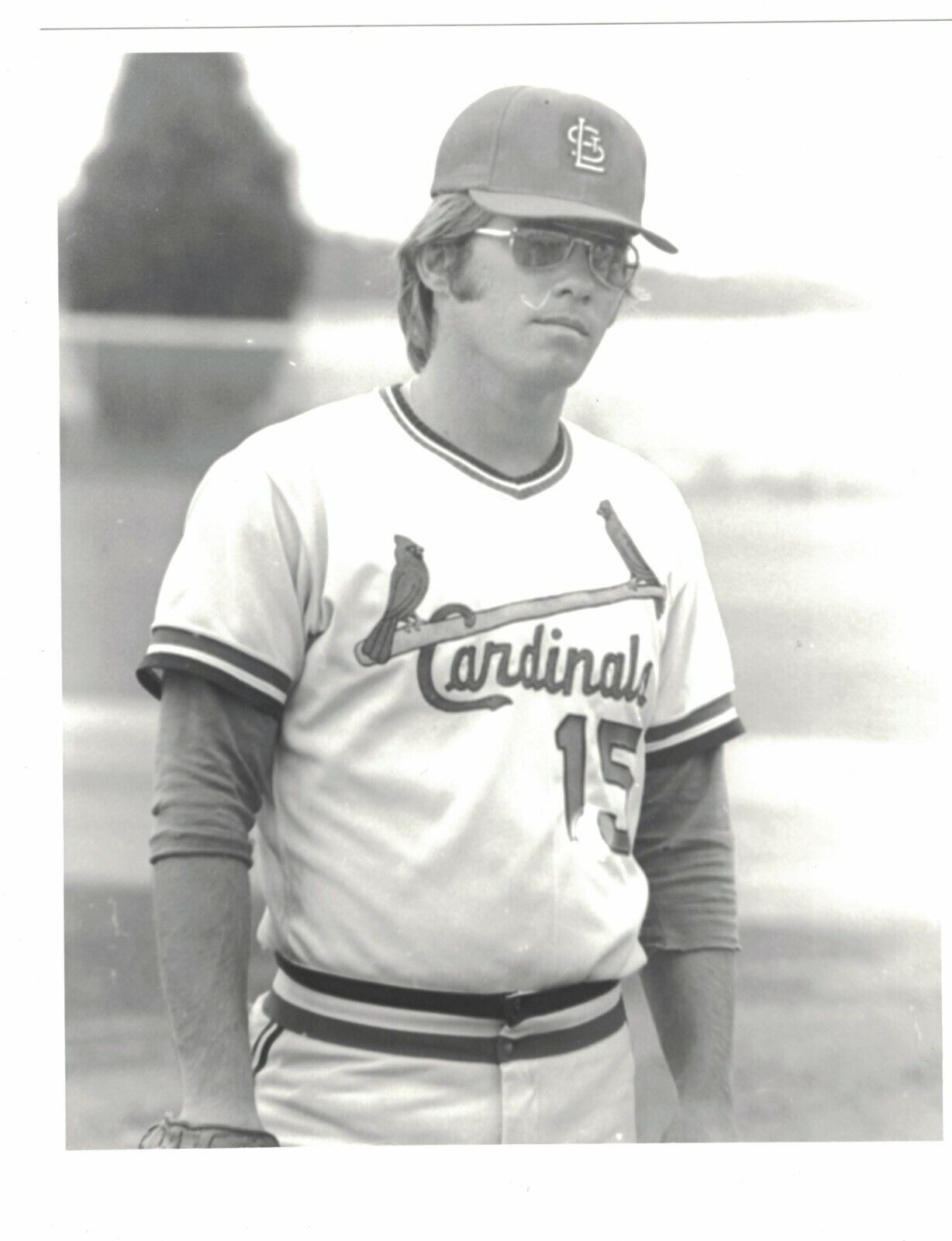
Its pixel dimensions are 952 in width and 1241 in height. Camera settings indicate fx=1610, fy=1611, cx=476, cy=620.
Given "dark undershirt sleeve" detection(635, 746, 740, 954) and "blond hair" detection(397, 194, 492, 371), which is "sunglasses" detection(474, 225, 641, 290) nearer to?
"blond hair" detection(397, 194, 492, 371)

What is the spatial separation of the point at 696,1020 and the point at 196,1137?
78 centimetres

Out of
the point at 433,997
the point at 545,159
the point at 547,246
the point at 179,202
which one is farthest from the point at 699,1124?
the point at 179,202

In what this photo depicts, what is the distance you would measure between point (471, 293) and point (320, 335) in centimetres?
28

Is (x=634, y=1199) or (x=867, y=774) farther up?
(x=867, y=774)

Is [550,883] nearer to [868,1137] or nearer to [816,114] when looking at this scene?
[868,1137]

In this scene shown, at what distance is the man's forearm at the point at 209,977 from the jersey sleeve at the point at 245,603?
26 centimetres

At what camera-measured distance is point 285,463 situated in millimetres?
2363

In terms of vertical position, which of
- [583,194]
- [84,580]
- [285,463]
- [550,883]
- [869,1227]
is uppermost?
[583,194]

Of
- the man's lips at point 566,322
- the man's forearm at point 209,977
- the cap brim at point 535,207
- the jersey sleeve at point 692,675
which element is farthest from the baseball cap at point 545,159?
the man's forearm at point 209,977

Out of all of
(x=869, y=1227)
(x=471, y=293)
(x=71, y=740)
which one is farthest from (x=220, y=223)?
(x=869, y=1227)

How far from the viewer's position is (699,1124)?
99.7 inches

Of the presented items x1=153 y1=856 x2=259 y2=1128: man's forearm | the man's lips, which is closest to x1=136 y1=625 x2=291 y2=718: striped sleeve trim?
x1=153 y1=856 x2=259 y2=1128: man's forearm

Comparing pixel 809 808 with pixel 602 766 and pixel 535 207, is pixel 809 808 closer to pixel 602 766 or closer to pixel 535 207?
pixel 602 766

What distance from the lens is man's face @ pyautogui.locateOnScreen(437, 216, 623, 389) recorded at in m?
2.40
